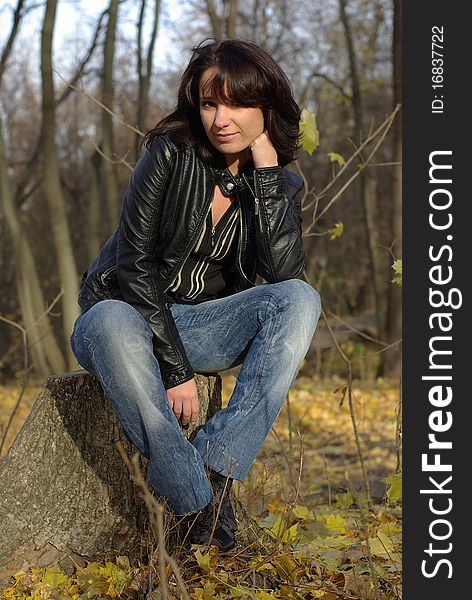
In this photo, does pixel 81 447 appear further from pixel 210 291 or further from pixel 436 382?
pixel 436 382

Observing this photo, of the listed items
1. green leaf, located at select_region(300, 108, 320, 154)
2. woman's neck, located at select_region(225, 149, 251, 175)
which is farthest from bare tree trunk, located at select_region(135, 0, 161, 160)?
woman's neck, located at select_region(225, 149, 251, 175)

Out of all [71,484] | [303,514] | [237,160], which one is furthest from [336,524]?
[237,160]

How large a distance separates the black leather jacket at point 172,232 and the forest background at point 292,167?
0.42 metres

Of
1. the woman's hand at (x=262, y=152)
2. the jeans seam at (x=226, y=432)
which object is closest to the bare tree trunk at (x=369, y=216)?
the woman's hand at (x=262, y=152)

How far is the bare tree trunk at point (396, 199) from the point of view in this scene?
7.50m

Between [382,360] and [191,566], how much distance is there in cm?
653

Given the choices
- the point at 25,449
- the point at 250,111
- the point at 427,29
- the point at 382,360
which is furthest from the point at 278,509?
the point at 382,360

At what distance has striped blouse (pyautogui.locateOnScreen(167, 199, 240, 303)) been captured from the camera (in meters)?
2.85

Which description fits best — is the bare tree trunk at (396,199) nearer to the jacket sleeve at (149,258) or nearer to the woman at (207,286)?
the woman at (207,286)

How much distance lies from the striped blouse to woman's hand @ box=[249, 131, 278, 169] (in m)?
0.16

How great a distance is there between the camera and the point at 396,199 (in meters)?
8.23

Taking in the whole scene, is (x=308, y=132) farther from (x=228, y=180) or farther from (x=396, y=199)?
(x=396, y=199)

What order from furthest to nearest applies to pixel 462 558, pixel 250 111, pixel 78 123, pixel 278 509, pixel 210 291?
1. pixel 78 123
2. pixel 278 509
3. pixel 210 291
4. pixel 250 111
5. pixel 462 558

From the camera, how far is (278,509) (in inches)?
133
